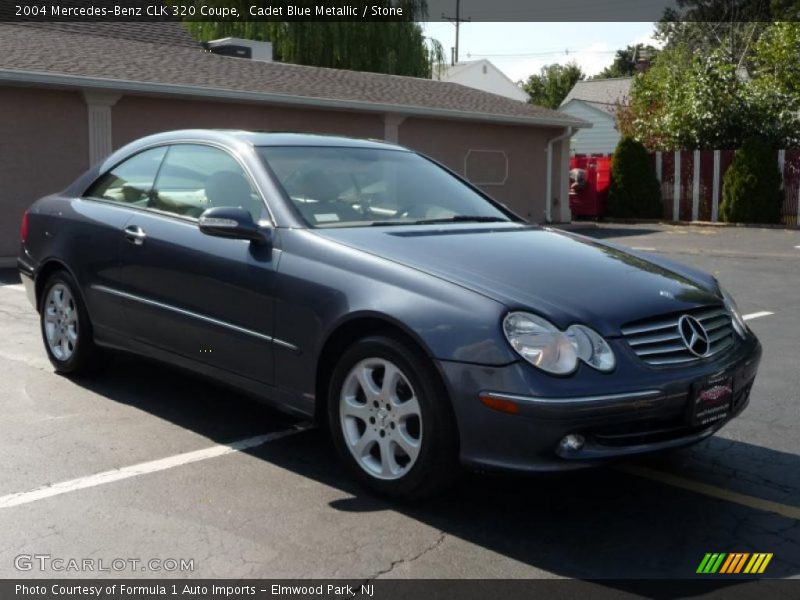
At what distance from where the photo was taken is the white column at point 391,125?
61.9ft

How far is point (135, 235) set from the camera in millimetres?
5406

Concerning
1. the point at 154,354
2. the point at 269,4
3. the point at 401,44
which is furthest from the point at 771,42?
the point at 154,354

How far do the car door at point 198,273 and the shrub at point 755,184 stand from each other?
2064 centimetres

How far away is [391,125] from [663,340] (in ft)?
51.0

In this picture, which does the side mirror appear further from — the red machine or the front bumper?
the red machine

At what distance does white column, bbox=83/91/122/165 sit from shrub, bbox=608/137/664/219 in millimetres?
14828

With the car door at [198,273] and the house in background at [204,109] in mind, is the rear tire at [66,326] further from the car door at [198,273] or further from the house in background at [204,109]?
the house in background at [204,109]

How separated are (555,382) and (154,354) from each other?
8.63 ft

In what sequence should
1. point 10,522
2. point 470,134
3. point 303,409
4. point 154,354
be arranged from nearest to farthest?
point 10,522, point 303,409, point 154,354, point 470,134

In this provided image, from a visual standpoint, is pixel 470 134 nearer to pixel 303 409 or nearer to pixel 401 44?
pixel 401 44

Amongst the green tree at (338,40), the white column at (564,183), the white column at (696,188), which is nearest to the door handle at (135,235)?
the white column at (564,183)

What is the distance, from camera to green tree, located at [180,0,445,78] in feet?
93.7

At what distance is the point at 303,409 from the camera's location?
4469mm

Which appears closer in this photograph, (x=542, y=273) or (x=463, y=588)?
(x=463, y=588)
